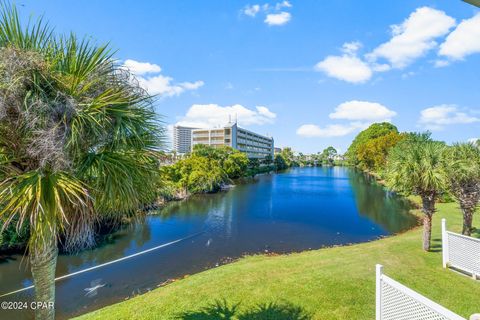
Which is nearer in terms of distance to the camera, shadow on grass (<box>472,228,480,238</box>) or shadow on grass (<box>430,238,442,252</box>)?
shadow on grass (<box>430,238,442,252</box>)

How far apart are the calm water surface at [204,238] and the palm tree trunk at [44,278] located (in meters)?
0.53

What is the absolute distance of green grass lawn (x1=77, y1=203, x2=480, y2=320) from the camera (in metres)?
5.38

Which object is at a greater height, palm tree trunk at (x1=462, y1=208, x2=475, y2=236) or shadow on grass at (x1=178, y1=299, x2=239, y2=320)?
palm tree trunk at (x1=462, y1=208, x2=475, y2=236)

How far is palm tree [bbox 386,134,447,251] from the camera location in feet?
27.5

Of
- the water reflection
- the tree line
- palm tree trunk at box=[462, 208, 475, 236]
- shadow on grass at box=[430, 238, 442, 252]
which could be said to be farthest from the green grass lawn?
the water reflection

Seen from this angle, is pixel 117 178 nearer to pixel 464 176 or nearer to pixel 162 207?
pixel 464 176

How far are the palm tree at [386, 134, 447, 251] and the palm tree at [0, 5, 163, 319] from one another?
8.96m

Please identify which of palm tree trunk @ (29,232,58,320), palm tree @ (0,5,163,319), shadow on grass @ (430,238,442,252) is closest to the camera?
palm tree @ (0,5,163,319)

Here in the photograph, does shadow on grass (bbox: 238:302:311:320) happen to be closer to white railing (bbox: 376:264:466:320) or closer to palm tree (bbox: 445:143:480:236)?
white railing (bbox: 376:264:466:320)

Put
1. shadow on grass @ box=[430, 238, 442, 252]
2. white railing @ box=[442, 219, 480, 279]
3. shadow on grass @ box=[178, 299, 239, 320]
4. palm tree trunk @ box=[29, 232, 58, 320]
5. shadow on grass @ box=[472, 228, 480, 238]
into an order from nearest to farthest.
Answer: palm tree trunk @ box=[29, 232, 58, 320] < shadow on grass @ box=[178, 299, 239, 320] < white railing @ box=[442, 219, 480, 279] < shadow on grass @ box=[430, 238, 442, 252] < shadow on grass @ box=[472, 228, 480, 238]

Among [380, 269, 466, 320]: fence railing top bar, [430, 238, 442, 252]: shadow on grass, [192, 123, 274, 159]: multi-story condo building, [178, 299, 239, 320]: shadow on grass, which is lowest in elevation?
[178, 299, 239, 320]: shadow on grass

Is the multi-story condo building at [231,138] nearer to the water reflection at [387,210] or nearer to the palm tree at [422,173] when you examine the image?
the water reflection at [387,210]

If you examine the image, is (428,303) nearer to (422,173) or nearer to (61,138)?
(61,138)

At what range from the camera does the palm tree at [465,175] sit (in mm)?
8539
